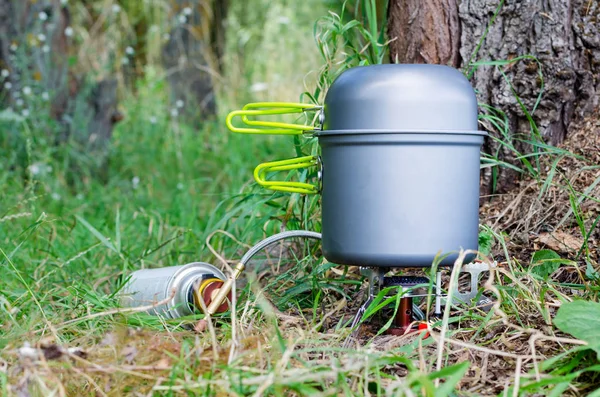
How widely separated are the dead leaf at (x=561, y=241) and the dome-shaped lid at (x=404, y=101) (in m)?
0.52

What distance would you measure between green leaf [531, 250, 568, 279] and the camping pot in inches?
13.4

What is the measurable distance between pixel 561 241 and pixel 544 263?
0.11 meters

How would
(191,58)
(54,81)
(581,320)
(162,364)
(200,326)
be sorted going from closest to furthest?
(162,364), (581,320), (200,326), (54,81), (191,58)

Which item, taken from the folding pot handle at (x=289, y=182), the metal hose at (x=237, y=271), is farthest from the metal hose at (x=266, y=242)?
the folding pot handle at (x=289, y=182)

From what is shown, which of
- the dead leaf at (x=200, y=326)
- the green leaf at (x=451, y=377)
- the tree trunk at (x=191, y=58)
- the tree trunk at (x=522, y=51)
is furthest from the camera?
the tree trunk at (x=191, y=58)

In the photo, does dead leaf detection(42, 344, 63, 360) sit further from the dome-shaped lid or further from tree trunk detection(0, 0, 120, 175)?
tree trunk detection(0, 0, 120, 175)

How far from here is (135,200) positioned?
11.2ft

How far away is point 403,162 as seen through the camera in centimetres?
142

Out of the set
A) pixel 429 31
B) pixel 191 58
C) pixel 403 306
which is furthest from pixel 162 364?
pixel 191 58

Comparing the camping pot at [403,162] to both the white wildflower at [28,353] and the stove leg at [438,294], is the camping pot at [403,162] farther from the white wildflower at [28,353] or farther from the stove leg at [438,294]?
the white wildflower at [28,353]

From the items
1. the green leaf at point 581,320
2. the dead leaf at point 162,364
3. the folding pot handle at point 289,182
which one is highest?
the folding pot handle at point 289,182

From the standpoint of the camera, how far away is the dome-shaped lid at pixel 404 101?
1412 millimetres

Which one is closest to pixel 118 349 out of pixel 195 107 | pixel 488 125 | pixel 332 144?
pixel 332 144

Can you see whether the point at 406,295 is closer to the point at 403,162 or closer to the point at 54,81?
the point at 403,162
